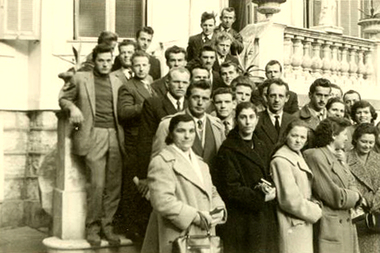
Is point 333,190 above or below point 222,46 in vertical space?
below

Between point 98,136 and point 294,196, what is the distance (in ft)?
6.22

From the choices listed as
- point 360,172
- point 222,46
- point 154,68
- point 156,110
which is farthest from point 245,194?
point 222,46

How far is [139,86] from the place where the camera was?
5551 millimetres

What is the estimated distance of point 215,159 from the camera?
4.83 meters

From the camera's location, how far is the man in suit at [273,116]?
523 centimetres

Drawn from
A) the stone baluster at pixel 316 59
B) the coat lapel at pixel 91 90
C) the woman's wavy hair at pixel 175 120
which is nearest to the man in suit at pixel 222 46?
the coat lapel at pixel 91 90

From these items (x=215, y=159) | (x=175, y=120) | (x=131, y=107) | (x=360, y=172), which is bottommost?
(x=360, y=172)

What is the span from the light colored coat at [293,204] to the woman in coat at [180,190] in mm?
543

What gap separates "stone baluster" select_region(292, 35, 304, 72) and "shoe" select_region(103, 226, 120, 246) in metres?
4.01

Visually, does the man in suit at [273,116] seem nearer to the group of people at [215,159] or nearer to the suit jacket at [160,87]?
the group of people at [215,159]

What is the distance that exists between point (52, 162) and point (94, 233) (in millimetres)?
1325

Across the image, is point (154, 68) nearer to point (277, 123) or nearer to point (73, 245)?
point (277, 123)

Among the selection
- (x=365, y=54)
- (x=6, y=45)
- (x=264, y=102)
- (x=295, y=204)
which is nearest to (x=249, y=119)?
(x=295, y=204)

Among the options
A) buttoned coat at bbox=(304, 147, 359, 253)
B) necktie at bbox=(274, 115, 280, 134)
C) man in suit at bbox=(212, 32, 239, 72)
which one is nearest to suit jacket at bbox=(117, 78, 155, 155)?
necktie at bbox=(274, 115, 280, 134)
